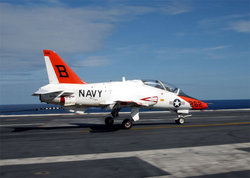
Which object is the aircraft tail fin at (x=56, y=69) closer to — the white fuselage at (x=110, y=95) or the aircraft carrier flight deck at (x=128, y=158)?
the white fuselage at (x=110, y=95)

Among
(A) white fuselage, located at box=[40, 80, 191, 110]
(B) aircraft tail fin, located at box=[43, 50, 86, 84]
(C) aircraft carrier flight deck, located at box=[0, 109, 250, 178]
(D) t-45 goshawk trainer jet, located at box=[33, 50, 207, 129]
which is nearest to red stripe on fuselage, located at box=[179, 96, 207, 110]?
(D) t-45 goshawk trainer jet, located at box=[33, 50, 207, 129]

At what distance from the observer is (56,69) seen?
16312 mm

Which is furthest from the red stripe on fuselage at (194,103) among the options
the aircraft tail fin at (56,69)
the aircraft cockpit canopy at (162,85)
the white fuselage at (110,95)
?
the aircraft tail fin at (56,69)

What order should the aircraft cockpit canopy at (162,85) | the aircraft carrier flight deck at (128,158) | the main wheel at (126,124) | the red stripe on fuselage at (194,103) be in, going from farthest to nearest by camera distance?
the red stripe on fuselage at (194,103), the aircraft cockpit canopy at (162,85), the main wheel at (126,124), the aircraft carrier flight deck at (128,158)

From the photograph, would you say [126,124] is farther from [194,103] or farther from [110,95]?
[194,103]

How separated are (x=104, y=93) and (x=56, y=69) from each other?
3781 mm

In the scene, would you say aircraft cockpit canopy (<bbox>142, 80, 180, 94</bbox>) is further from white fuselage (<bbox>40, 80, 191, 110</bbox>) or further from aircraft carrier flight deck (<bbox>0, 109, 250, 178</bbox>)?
aircraft carrier flight deck (<bbox>0, 109, 250, 178</bbox>)

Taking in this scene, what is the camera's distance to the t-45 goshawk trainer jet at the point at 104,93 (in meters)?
16.1

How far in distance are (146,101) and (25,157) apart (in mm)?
10205

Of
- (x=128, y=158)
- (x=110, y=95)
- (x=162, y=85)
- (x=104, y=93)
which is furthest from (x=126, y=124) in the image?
(x=128, y=158)

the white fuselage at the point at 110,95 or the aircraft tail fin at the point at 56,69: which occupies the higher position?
the aircraft tail fin at the point at 56,69

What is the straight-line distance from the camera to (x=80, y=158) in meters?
8.50

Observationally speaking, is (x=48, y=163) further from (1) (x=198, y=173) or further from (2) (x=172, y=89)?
(2) (x=172, y=89)

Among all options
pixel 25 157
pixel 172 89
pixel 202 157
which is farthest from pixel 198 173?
pixel 172 89
